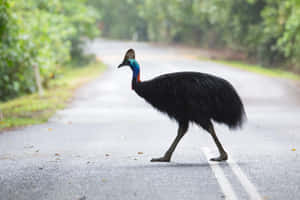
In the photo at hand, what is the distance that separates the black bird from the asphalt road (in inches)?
27.2

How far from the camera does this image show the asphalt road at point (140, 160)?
6246mm

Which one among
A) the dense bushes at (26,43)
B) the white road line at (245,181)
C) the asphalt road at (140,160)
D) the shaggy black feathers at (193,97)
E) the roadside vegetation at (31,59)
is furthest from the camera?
the dense bushes at (26,43)

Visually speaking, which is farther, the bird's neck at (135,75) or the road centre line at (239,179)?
the bird's neck at (135,75)

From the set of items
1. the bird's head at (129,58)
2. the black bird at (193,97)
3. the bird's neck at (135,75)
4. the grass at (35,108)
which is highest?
the bird's head at (129,58)

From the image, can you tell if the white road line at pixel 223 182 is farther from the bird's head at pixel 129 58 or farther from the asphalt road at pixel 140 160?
the bird's head at pixel 129 58

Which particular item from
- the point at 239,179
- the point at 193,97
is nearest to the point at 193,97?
the point at 193,97

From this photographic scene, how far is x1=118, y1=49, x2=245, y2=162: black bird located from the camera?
751 centimetres

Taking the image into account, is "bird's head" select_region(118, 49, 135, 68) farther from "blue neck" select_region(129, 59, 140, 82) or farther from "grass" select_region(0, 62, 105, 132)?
"grass" select_region(0, 62, 105, 132)

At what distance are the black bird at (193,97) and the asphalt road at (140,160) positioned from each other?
0.69 m

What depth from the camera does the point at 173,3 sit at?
5400 centimetres

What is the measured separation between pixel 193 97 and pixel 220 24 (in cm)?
3378

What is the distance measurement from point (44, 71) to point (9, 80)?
1.38 metres

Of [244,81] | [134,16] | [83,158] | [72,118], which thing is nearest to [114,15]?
[134,16]

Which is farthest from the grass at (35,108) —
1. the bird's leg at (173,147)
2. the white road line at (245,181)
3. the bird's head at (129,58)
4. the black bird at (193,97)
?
Answer: the white road line at (245,181)
